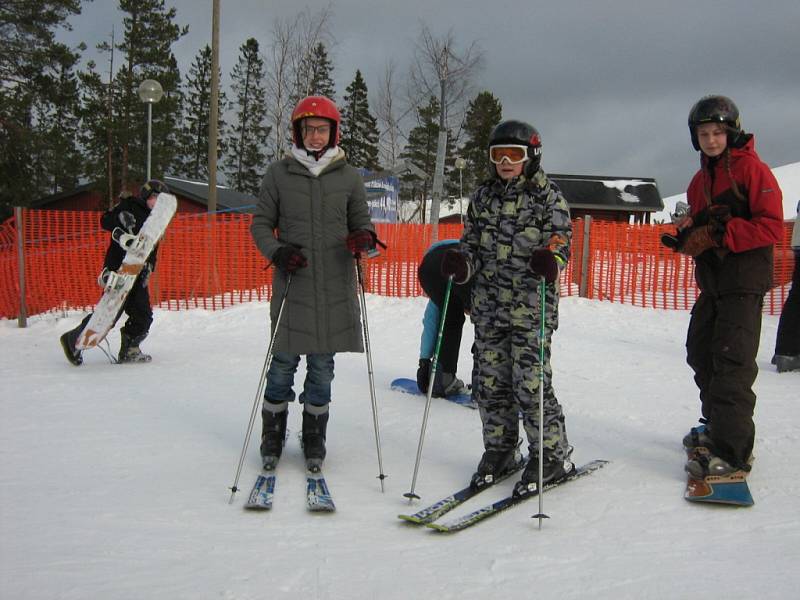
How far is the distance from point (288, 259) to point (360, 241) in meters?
0.39

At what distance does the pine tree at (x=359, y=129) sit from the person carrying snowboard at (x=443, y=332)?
3302 centimetres

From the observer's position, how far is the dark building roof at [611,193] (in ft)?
109

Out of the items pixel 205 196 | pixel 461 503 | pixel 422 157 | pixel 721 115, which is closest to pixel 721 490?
pixel 461 503

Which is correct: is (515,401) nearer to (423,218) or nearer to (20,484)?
(20,484)

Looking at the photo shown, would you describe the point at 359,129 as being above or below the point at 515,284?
above

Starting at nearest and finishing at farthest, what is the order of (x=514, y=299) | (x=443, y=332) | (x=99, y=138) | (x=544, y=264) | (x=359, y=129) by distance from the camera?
1. (x=544, y=264)
2. (x=514, y=299)
3. (x=443, y=332)
4. (x=99, y=138)
5. (x=359, y=129)

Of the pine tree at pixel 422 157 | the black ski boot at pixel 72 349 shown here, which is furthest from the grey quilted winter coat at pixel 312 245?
the pine tree at pixel 422 157

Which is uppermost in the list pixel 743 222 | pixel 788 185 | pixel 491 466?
pixel 788 185

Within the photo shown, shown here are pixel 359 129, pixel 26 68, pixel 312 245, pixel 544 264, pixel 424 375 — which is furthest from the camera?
pixel 359 129

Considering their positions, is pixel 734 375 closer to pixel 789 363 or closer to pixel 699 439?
pixel 699 439

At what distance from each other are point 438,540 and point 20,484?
2.13 metres

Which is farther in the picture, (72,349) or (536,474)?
(72,349)

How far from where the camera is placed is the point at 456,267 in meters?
3.36

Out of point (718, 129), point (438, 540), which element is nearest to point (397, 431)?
point (438, 540)
